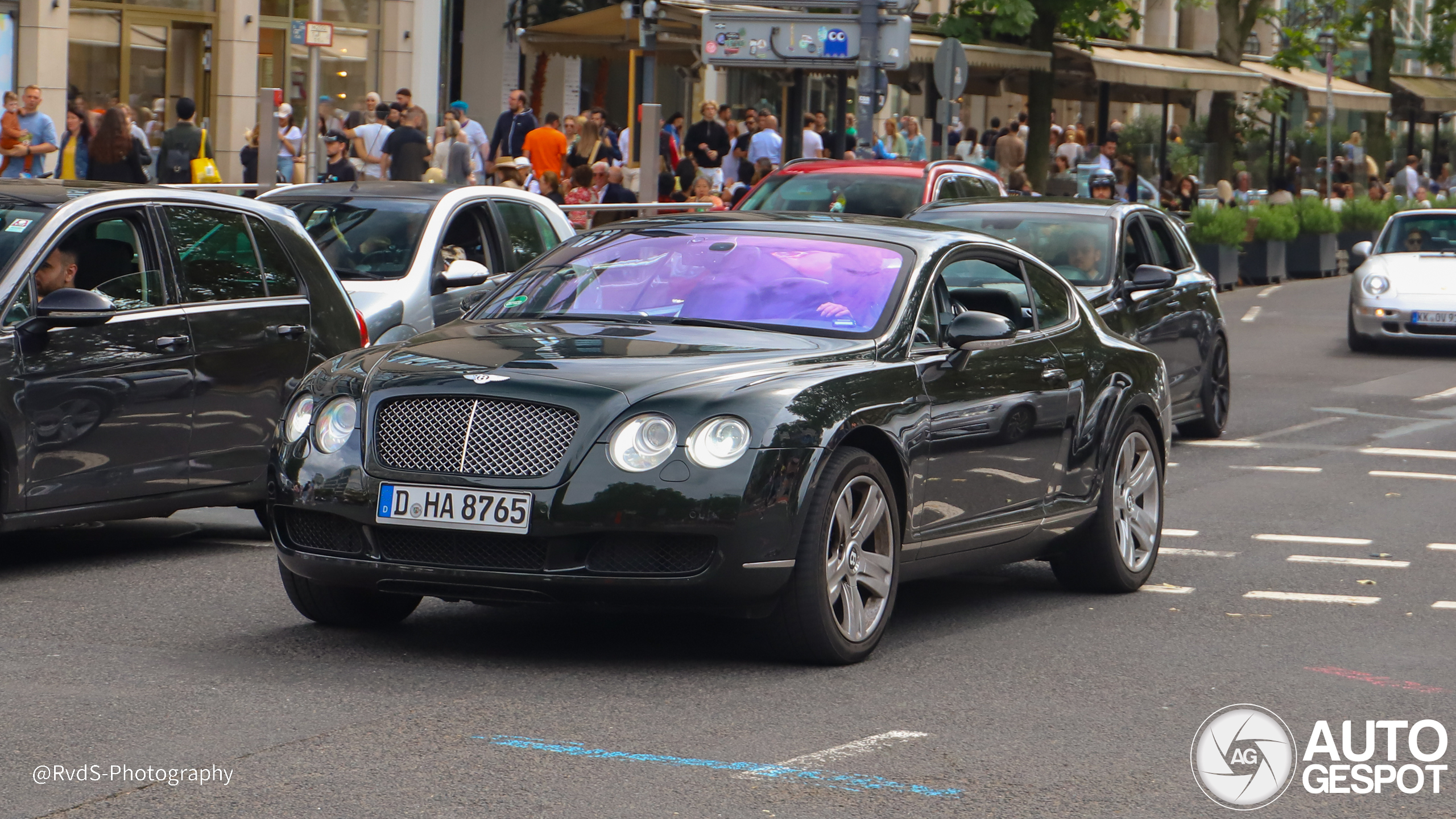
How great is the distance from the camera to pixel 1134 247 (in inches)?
569

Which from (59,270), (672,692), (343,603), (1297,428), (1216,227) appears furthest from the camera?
(1216,227)

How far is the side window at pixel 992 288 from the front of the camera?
8242mm

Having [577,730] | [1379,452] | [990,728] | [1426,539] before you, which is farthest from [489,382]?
[1379,452]

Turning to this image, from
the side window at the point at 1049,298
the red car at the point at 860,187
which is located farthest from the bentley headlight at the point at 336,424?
the red car at the point at 860,187

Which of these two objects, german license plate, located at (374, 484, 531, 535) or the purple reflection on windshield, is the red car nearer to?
the purple reflection on windshield

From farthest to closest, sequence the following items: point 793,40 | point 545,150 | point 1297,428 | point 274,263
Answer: point 545,150 → point 793,40 → point 1297,428 → point 274,263

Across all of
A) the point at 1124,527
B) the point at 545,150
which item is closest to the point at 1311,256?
the point at 545,150

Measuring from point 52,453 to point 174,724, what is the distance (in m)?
2.80

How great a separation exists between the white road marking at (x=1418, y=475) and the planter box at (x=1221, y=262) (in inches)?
654

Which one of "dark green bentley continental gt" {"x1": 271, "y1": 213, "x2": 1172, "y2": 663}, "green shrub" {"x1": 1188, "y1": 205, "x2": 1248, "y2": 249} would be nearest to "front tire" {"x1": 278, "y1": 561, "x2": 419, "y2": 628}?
"dark green bentley continental gt" {"x1": 271, "y1": 213, "x2": 1172, "y2": 663}

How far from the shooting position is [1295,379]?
19828mm

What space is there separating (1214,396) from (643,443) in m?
9.31

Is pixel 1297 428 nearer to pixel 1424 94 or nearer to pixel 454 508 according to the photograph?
pixel 454 508

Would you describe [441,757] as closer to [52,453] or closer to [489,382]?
[489,382]
